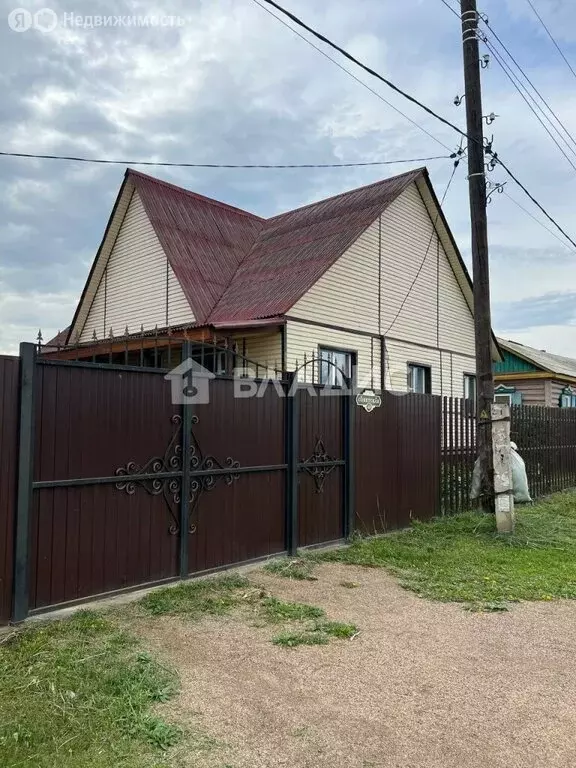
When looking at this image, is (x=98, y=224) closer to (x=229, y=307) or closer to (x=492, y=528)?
(x=229, y=307)

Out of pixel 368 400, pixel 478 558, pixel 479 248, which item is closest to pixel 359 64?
pixel 479 248

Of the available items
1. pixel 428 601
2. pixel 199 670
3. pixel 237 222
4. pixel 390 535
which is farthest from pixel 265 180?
pixel 199 670

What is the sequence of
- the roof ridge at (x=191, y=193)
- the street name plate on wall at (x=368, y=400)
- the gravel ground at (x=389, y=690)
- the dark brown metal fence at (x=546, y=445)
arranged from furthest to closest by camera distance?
the roof ridge at (x=191, y=193), the dark brown metal fence at (x=546, y=445), the street name plate on wall at (x=368, y=400), the gravel ground at (x=389, y=690)

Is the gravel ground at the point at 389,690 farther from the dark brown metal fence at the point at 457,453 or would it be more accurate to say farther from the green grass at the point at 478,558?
the dark brown metal fence at the point at 457,453

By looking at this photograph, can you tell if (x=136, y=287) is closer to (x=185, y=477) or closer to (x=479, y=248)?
(x=479, y=248)

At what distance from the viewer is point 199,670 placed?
374cm

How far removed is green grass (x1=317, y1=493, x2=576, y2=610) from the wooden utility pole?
98 cm

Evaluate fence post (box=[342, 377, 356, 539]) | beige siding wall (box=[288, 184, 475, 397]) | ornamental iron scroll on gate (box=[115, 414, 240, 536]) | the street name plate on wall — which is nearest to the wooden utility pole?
the street name plate on wall

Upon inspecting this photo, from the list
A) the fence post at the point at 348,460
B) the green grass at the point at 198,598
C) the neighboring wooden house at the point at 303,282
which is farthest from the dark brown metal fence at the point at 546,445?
the green grass at the point at 198,598

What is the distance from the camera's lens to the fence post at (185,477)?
5.62 meters

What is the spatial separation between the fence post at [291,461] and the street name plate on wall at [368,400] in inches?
50.2

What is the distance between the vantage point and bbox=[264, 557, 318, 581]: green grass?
604 centimetres

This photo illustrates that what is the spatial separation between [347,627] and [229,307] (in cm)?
908

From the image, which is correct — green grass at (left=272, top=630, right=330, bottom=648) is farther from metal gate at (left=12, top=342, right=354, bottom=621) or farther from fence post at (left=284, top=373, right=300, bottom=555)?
fence post at (left=284, top=373, right=300, bottom=555)
